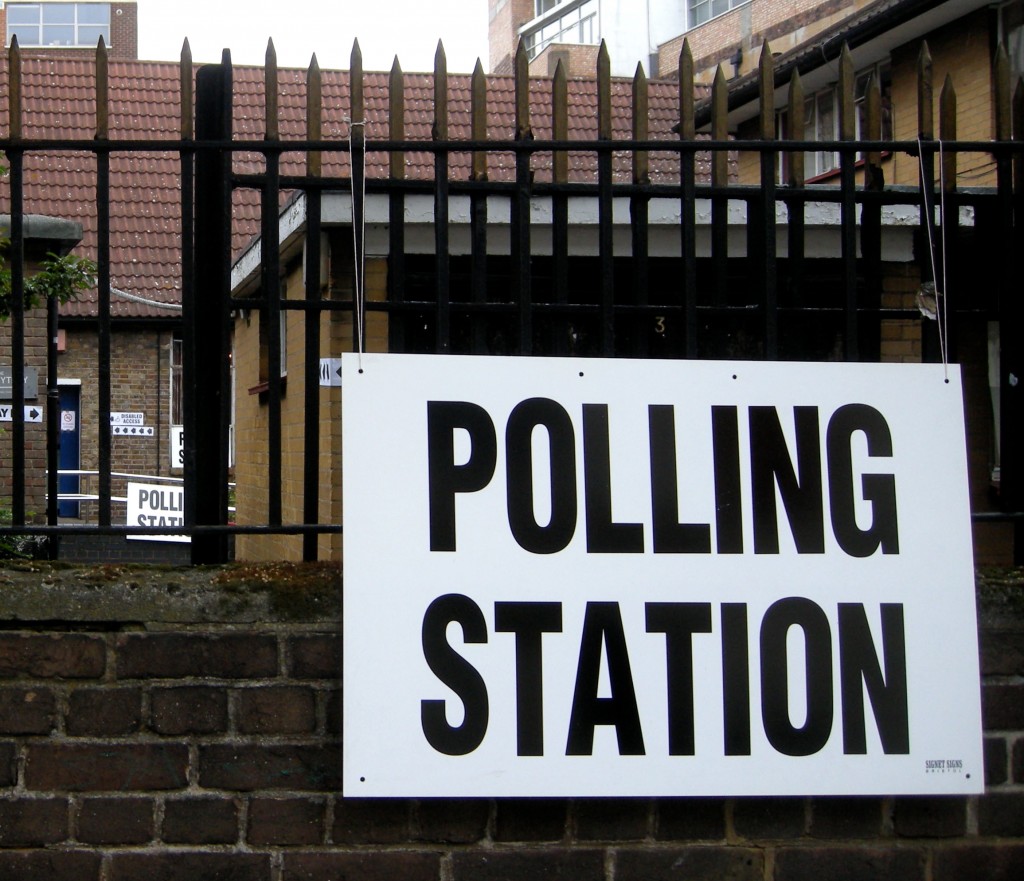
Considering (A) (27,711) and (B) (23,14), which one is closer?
(A) (27,711)

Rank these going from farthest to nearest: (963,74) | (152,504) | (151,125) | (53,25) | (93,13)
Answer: (53,25) < (93,13) < (151,125) < (152,504) < (963,74)

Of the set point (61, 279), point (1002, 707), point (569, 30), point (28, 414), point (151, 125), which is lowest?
point (1002, 707)

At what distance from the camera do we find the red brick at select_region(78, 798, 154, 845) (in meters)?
3.11

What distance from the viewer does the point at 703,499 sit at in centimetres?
320

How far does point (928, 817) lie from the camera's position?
327 centimetres

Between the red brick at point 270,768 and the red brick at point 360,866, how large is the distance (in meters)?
0.16

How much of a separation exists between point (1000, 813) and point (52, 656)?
2.36 meters

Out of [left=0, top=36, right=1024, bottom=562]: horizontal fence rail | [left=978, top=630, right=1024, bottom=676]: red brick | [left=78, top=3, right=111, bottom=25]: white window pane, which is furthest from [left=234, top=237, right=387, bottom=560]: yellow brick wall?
[left=78, top=3, right=111, bottom=25]: white window pane

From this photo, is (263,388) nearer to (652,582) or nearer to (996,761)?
(652,582)

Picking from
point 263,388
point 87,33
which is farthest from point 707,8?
point 87,33

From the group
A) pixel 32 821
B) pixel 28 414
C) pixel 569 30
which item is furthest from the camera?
pixel 569 30

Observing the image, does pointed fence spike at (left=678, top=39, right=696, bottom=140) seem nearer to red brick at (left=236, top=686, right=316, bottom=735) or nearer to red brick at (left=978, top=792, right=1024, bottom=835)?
red brick at (left=236, top=686, right=316, bottom=735)

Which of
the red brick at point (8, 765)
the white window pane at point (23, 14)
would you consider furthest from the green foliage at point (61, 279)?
the white window pane at point (23, 14)

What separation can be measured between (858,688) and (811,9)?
25.7 metres
